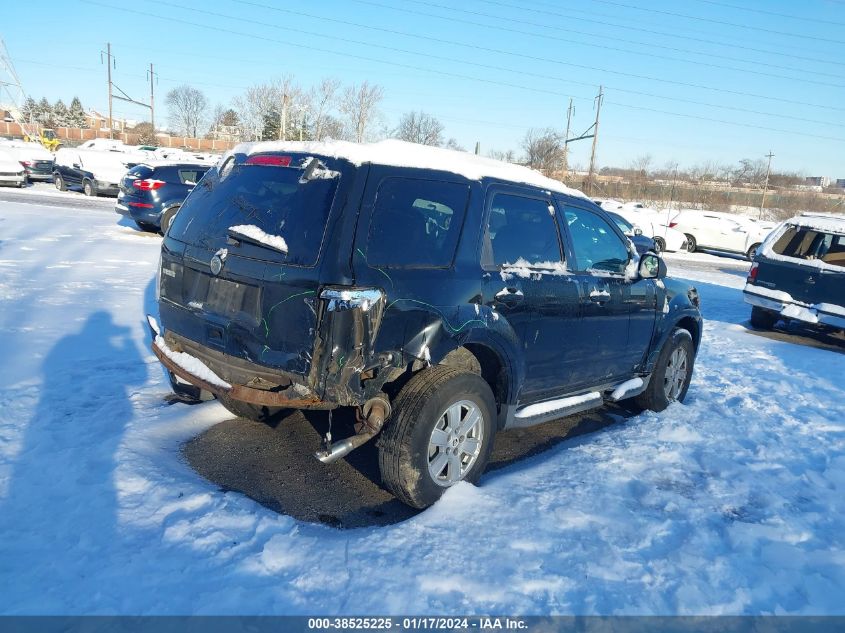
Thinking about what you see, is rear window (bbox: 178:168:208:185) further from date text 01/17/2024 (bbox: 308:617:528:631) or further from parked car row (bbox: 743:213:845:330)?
date text 01/17/2024 (bbox: 308:617:528:631)

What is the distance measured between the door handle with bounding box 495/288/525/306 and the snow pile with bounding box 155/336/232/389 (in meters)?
1.72

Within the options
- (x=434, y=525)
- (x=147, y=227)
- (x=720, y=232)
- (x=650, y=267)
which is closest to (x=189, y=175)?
(x=147, y=227)

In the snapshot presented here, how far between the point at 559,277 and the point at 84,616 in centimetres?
335

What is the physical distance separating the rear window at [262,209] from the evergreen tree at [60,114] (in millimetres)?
105091

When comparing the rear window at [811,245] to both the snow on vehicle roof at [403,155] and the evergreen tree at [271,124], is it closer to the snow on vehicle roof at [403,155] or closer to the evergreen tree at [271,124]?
A: the snow on vehicle roof at [403,155]

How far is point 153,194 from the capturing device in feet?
44.9

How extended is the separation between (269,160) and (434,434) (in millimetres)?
1893

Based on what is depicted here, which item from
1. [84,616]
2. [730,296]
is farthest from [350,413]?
[730,296]

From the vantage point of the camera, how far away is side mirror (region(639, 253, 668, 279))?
5172mm

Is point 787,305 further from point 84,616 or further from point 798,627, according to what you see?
point 84,616

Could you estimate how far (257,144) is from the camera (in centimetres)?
397

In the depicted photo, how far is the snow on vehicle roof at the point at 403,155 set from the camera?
11.2 feet

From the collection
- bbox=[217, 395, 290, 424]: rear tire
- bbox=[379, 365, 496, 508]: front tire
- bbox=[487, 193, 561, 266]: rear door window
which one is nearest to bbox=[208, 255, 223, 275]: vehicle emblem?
bbox=[379, 365, 496, 508]: front tire

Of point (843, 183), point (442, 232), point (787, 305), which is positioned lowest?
point (787, 305)
